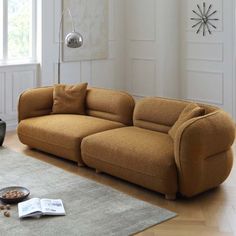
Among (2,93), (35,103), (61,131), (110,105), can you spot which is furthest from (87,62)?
(61,131)

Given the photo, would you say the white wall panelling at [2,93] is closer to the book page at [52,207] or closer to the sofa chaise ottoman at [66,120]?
the sofa chaise ottoman at [66,120]

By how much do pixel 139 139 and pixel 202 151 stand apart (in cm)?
68

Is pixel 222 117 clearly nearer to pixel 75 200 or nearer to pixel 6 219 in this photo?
pixel 75 200

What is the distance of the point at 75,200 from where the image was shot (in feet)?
12.3

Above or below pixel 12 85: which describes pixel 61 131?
below

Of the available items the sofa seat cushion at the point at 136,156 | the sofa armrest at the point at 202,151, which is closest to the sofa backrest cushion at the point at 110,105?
the sofa seat cushion at the point at 136,156

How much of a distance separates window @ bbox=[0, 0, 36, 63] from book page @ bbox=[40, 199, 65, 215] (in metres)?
3.26

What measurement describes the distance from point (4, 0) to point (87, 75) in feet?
5.63

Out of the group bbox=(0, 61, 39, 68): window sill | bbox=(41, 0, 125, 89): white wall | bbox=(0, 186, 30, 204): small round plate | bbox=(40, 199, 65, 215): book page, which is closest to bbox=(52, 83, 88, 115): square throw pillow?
bbox=(0, 61, 39, 68): window sill

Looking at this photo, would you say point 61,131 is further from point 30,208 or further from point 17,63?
point 17,63

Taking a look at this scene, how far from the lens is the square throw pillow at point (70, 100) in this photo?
5.43m

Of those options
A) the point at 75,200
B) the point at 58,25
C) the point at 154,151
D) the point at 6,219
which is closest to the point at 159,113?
the point at 154,151

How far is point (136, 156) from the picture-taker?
395cm

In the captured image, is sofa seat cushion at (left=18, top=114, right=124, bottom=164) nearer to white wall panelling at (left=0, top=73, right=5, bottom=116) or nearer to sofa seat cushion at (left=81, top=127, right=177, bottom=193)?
sofa seat cushion at (left=81, top=127, right=177, bottom=193)
